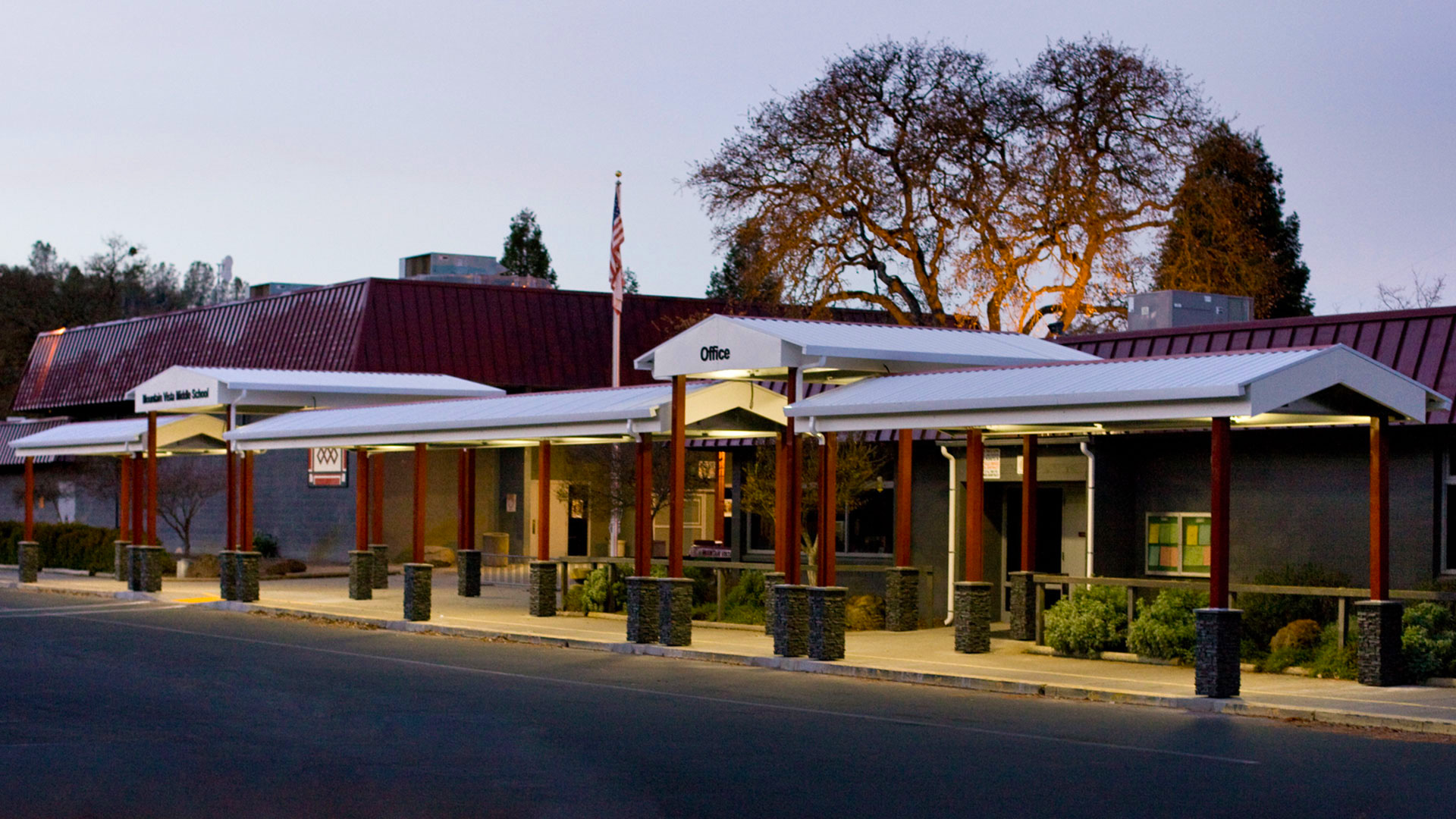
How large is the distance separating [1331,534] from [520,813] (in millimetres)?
14261

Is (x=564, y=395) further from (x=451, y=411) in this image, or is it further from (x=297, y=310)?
(x=297, y=310)

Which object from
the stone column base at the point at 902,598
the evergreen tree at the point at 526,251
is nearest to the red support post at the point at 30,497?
the stone column base at the point at 902,598

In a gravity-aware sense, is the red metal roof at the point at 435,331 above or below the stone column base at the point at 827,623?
above

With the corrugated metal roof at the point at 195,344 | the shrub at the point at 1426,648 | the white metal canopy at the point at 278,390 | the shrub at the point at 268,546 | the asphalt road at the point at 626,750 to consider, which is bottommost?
the shrub at the point at 268,546

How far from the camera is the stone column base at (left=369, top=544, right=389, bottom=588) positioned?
36.5m

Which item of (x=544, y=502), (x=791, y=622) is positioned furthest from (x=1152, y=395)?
(x=544, y=502)

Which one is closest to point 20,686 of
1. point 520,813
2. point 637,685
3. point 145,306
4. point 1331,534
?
point 637,685

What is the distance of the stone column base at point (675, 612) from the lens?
76.0 ft

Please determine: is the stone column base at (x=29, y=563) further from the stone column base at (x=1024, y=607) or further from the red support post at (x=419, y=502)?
the stone column base at (x=1024, y=607)

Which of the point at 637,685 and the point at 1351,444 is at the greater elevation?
the point at 1351,444

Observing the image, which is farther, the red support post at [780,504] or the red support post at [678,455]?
the red support post at [780,504]

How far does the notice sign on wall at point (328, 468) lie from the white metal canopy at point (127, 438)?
611cm

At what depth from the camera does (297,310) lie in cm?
4897

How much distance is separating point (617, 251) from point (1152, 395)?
19899 millimetres
